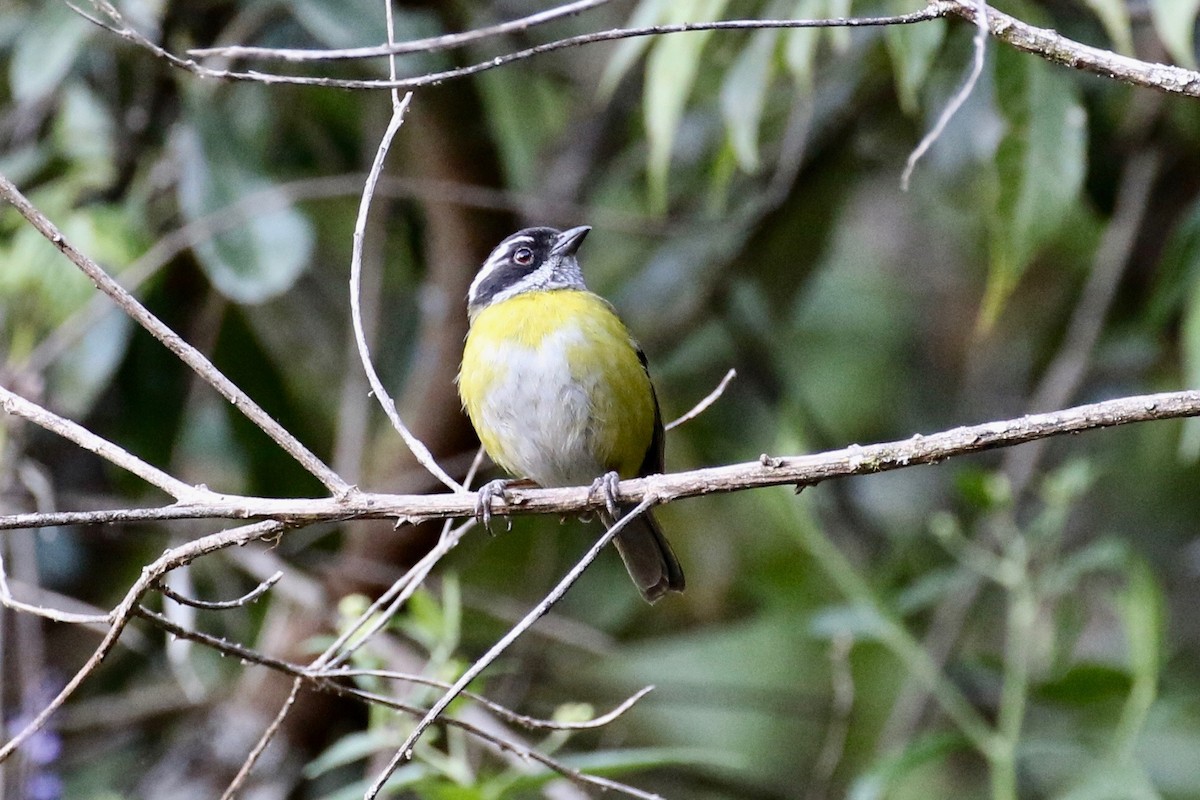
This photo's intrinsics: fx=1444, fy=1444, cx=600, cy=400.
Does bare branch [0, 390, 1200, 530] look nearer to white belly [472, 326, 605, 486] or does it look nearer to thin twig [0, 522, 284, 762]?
thin twig [0, 522, 284, 762]

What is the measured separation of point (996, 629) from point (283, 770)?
10.8ft

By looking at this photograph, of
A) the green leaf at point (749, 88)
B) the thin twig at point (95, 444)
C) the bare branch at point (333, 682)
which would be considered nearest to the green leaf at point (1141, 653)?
the green leaf at point (749, 88)

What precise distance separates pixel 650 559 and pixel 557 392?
0.54 meters

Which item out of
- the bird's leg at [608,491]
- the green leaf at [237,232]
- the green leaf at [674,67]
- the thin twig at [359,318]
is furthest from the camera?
the green leaf at [237,232]

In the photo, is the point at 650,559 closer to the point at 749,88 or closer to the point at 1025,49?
the point at 749,88

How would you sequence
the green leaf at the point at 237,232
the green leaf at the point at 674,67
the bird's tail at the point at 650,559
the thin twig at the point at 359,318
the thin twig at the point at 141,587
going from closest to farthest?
the thin twig at the point at 141,587
the thin twig at the point at 359,318
the green leaf at the point at 674,67
the bird's tail at the point at 650,559
the green leaf at the point at 237,232

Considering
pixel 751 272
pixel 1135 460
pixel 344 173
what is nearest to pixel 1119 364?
pixel 1135 460

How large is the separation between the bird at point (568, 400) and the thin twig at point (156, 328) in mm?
1802

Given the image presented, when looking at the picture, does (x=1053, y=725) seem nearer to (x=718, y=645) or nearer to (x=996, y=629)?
(x=996, y=629)

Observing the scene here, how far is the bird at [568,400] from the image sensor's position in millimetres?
4102

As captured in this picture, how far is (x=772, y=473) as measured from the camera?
228cm

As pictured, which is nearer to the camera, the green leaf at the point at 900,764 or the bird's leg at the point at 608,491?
the bird's leg at the point at 608,491

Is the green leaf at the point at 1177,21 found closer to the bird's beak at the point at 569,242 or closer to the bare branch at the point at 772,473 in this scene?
the bare branch at the point at 772,473

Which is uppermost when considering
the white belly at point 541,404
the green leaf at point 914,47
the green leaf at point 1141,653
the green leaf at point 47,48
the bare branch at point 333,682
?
the green leaf at point 47,48
